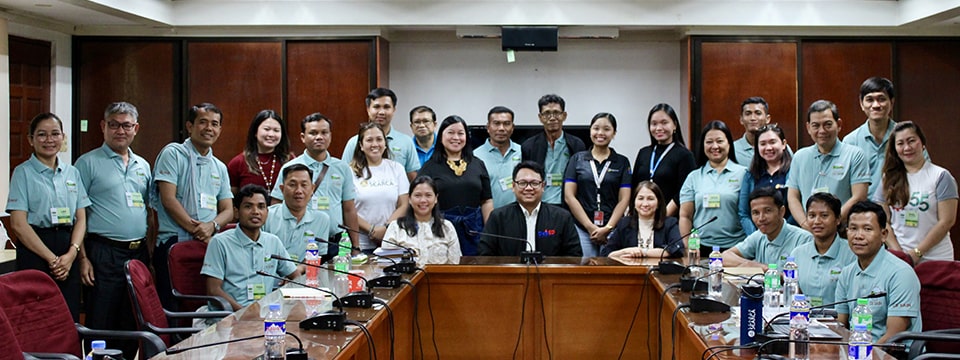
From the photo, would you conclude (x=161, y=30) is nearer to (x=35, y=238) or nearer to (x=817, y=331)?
(x=35, y=238)

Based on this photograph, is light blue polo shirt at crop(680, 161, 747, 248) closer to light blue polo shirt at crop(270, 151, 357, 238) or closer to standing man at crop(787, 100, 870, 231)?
standing man at crop(787, 100, 870, 231)

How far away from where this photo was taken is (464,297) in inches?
174

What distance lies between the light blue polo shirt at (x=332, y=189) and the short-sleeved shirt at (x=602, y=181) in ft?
4.55

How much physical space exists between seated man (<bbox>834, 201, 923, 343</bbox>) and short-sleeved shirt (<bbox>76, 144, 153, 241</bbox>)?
3382 millimetres

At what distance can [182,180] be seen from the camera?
15.4ft

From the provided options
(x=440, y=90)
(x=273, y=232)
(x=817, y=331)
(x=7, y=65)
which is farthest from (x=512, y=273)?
(x=7, y=65)

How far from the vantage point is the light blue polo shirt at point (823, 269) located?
148 inches

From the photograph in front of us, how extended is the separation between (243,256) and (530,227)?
161cm

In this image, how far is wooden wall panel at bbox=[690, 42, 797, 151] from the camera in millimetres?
7449

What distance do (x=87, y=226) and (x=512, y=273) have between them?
2173 millimetres

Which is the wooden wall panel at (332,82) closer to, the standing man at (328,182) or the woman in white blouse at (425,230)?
the standing man at (328,182)

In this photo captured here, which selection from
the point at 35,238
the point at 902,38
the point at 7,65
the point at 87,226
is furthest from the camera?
the point at 902,38

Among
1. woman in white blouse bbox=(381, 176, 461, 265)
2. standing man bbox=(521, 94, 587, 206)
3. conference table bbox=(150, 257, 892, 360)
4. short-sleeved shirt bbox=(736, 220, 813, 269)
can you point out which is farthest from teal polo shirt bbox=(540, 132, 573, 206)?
short-sleeved shirt bbox=(736, 220, 813, 269)

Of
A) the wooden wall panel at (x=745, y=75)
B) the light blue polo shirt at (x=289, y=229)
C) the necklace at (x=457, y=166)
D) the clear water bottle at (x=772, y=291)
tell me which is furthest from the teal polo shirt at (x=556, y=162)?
the clear water bottle at (x=772, y=291)
